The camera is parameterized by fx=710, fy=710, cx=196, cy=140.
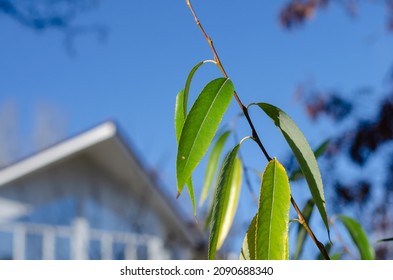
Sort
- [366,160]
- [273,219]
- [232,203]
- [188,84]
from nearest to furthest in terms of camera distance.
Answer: [273,219] < [188,84] < [232,203] < [366,160]

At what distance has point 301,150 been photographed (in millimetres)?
678

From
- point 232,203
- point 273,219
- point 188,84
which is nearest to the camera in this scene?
point 273,219

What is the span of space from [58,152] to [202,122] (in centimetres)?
686

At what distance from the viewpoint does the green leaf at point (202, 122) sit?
0.68 metres

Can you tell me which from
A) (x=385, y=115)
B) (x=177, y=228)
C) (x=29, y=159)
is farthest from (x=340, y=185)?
(x=177, y=228)

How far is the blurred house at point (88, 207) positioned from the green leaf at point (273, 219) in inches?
222

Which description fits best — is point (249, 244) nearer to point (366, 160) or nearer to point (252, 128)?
point (252, 128)

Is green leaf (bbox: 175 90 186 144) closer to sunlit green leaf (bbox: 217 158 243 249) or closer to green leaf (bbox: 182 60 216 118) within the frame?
green leaf (bbox: 182 60 216 118)

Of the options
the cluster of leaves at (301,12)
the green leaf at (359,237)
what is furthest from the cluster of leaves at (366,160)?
the green leaf at (359,237)

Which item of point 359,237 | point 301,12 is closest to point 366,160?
point 301,12

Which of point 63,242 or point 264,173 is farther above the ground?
point 63,242

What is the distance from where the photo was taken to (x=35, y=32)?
11.4 metres

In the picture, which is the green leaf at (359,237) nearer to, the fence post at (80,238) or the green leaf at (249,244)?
the green leaf at (249,244)

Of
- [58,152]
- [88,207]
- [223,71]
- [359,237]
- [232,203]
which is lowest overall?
[359,237]
